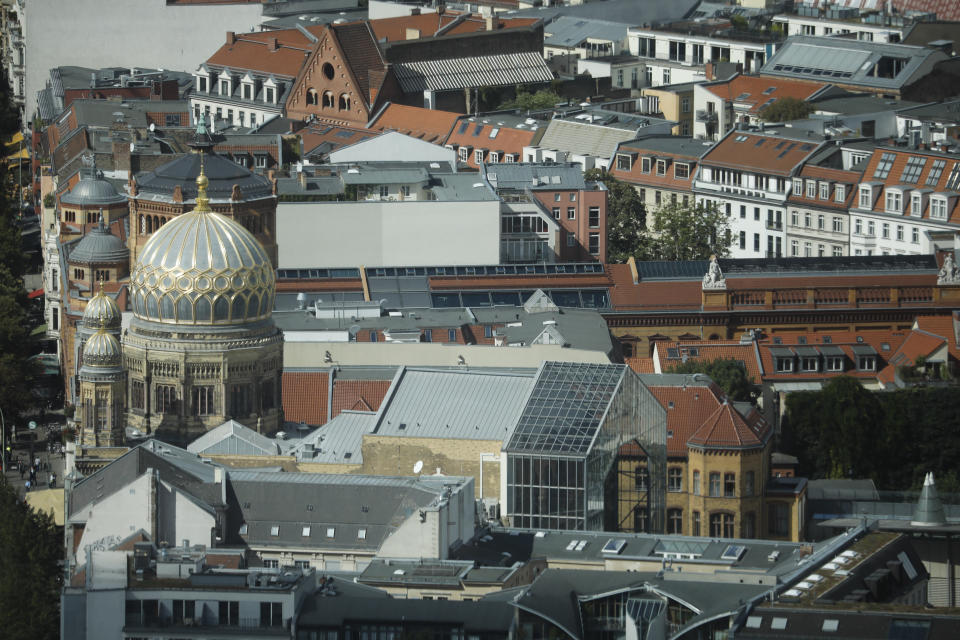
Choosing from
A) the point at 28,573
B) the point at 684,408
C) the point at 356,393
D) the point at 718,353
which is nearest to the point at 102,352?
the point at 356,393

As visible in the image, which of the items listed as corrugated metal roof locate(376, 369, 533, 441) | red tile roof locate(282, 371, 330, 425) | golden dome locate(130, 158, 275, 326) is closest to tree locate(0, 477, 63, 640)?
golden dome locate(130, 158, 275, 326)

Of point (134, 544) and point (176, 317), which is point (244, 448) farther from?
point (134, 544)

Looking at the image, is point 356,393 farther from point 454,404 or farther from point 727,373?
point 727,373

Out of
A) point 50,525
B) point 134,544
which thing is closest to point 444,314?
point 50,525

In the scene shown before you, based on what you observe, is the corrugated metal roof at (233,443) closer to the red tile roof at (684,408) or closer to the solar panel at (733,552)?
the red tile roof at (684,408)

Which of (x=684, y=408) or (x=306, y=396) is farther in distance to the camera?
(x=306, y=396)

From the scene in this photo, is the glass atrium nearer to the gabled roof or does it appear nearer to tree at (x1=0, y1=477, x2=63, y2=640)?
the gabled roof
